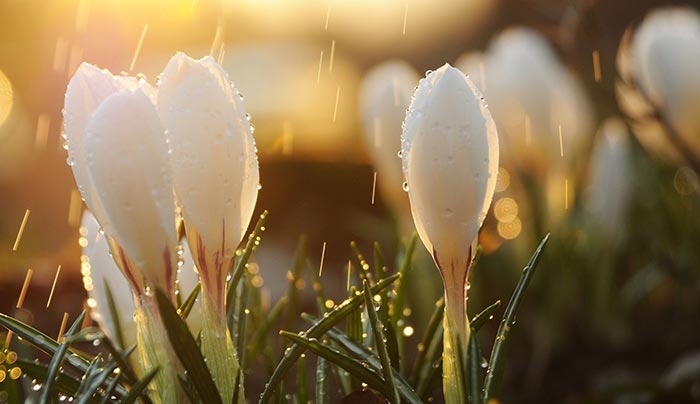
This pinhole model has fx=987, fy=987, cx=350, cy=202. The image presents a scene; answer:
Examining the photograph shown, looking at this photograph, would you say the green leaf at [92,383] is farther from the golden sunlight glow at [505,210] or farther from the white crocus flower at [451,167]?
the golden sunlight glow at [505,210]

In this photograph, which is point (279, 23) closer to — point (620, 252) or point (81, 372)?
point (620, 252)

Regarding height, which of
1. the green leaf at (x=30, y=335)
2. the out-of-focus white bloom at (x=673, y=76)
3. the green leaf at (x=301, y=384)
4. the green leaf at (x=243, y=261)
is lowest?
the green leaf at (x=301, y=384)

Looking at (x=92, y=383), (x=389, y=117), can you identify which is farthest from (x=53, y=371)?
(x=389, y=117)

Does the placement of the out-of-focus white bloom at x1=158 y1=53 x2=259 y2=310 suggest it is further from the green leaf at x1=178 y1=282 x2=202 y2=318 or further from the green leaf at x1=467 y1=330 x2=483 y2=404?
the green leaf at x1=467 y1=330 x2=483 y2=404

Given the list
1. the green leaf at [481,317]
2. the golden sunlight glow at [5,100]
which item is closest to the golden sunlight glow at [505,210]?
the green leaf at [481,317]

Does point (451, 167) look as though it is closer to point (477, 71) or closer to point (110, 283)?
point (110, 283)

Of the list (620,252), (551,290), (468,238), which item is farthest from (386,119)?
(468,238)

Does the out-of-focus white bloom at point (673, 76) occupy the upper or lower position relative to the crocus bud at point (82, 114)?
upper
